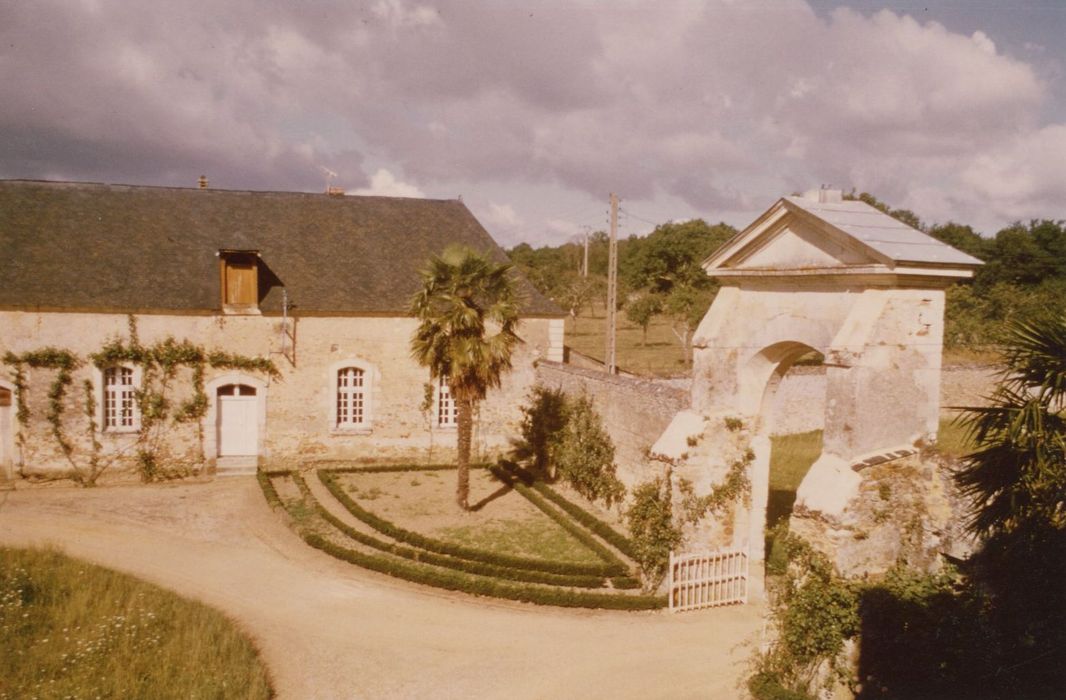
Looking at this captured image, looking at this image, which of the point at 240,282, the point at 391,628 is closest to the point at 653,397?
the point at 391,628

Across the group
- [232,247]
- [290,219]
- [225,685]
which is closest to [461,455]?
[225,685]

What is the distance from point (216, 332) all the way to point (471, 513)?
8.98m

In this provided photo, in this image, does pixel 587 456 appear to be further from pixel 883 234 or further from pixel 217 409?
pixel 217 409

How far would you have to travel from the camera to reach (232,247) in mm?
20938

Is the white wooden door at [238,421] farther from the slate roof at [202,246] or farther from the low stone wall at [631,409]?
the low stone wall at [631,409]

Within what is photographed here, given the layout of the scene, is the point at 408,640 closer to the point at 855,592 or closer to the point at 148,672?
the point at 148,672

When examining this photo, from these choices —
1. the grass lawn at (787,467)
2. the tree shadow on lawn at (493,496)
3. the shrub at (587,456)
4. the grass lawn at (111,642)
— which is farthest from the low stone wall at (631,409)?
the grass lawn at (111,642)

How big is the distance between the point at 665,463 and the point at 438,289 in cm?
675

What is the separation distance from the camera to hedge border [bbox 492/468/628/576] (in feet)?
45.8

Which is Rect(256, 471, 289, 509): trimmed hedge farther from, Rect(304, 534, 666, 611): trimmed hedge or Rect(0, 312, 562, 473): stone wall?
Result: Rect(304, 534, 666, 611): trimmed hedge

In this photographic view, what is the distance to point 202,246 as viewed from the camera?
21797mm

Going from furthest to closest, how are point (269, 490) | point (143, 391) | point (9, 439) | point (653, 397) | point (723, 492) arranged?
point (143, 391)
point (9, 439)
point (269, 490)
point (653, 397)
point (723, 492)

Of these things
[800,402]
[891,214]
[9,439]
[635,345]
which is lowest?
[9,439]

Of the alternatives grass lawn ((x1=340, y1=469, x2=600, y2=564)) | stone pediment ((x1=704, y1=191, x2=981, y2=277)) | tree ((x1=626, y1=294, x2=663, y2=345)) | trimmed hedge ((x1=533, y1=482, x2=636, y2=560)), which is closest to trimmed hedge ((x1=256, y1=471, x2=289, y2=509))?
grass lawn ((x1=340, y1=469, x2=600, y2=564))
